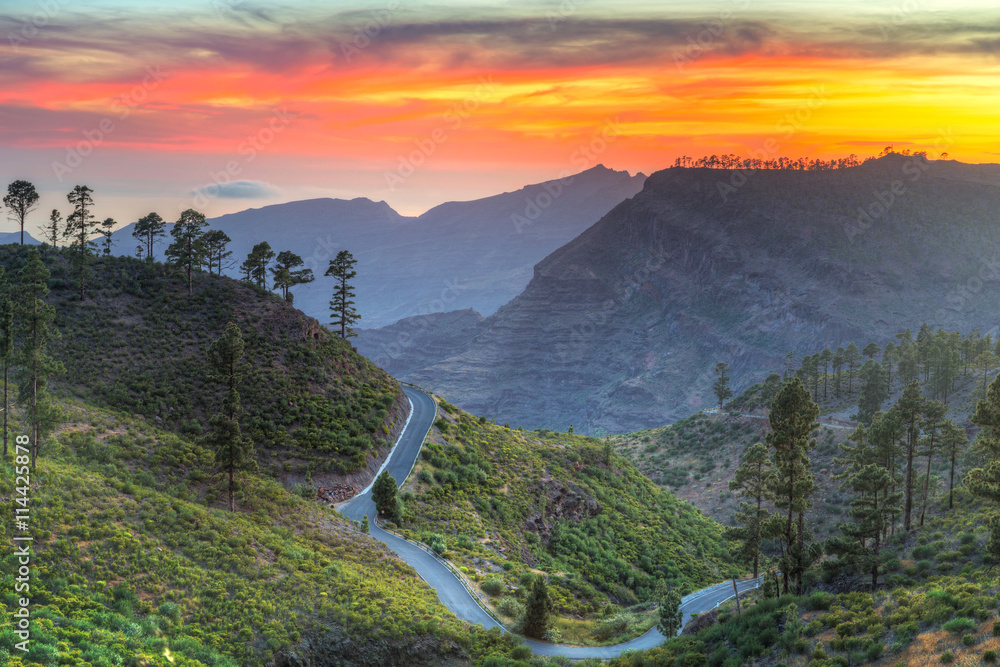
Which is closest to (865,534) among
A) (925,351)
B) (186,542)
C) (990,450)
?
(990,450)

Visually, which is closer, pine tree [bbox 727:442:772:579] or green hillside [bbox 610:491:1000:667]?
green hillside [bbox 610:491:1000:667]

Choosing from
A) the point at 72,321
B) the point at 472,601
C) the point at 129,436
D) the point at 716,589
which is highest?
the point at 72,321

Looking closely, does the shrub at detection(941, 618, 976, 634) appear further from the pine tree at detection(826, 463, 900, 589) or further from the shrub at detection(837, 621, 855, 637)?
the pine tree at detection(826, 463, 900, 589)

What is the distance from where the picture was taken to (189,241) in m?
74.0

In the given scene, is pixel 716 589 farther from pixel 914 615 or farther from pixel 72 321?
pixel 72 321

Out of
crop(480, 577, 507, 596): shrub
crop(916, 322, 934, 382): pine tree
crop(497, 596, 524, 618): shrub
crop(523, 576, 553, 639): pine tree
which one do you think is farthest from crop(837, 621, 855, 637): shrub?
crop(916, 322, 934, 382): pine tree

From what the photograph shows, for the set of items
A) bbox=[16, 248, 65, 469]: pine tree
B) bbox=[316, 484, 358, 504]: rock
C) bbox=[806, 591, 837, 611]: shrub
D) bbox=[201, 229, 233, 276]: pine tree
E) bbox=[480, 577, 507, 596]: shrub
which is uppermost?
bbox=[201, 229, 233, 276]: pine tree

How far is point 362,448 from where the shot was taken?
59.2 meters

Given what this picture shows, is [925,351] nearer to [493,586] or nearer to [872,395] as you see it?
[872,395]

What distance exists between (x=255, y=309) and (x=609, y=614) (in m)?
51.2

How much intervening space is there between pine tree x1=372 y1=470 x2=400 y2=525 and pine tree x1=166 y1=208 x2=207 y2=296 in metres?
38.3

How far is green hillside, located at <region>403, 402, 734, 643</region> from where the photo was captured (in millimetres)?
45875

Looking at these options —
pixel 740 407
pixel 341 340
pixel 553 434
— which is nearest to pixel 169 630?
pixel 341 340

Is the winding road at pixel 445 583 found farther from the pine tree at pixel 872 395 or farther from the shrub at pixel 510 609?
the pine tree at pixel 872 395
